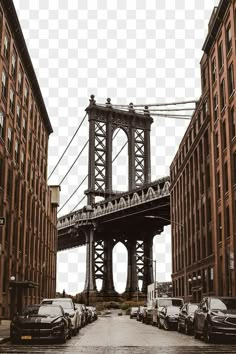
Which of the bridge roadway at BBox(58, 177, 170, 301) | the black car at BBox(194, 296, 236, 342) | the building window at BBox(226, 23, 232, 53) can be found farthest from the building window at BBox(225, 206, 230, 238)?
the bridge roadway at BBox(58, 177, 170, 301)

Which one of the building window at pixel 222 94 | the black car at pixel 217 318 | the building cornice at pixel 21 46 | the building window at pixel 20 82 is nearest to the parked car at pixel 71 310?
the black car at pixel 217 318

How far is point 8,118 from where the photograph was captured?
47.0 meters

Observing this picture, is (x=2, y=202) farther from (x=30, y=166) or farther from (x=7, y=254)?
(x=30, y=166)

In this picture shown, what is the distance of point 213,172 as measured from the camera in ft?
167

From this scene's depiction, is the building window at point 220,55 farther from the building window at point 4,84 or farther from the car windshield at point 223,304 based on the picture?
the car windshield at point 223,304

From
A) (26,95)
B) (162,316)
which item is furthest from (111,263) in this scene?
(162,316)

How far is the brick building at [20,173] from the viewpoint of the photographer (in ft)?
150

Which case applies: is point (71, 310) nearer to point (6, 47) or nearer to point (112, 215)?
point (6, 47)

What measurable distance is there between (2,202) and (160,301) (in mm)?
14337

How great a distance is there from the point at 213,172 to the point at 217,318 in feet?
99.6

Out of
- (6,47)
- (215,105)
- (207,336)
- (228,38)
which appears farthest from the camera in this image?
(215,105)

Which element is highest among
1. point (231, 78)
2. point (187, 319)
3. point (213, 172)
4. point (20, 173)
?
point (231, 78)

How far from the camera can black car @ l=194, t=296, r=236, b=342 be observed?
70.4ft

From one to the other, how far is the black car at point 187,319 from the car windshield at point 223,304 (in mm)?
3474
